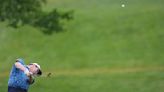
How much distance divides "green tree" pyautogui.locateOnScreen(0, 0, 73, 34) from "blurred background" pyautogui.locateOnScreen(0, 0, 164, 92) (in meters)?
3.46

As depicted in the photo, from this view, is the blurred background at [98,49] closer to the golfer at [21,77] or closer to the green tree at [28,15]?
the green tree at [28,15]

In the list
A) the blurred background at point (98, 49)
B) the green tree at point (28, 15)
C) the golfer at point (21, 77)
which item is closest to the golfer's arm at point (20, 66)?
the golfer at point (21, 77)

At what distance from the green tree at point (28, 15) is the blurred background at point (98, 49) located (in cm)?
346

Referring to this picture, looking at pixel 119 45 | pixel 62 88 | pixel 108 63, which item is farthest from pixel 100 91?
pixel 119 45

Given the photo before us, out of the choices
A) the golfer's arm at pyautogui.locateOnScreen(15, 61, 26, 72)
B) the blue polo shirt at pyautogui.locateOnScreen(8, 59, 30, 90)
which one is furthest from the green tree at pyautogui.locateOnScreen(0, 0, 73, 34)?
the golfer's arm at pyautogui.locateOnScreen(15, 61, 26, 72)

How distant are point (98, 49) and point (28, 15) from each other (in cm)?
1376

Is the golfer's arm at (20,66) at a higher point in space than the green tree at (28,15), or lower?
lower

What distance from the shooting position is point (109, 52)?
154 feet

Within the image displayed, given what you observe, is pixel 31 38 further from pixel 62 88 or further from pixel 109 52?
pixel 62 88

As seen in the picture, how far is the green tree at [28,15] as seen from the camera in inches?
1291

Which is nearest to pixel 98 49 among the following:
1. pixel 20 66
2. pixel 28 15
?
pixel 28 15

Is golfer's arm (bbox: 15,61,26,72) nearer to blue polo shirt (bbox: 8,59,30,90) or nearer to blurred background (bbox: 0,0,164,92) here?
blue polo shirt (bbox: 8,59,30,90)

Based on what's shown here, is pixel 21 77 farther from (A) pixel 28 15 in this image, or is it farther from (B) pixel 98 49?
(B) pixel 98 49

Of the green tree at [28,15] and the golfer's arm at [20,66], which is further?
the green tree at [28,15]
